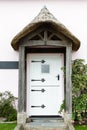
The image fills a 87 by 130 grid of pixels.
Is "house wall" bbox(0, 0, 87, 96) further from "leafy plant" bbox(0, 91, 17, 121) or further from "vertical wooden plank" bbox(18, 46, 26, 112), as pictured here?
"vertical wooden plank" bbox(18, 46, 26, 112)

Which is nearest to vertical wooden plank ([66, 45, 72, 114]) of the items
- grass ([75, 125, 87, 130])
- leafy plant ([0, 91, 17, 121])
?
grass ([75, 125, 87, 130])

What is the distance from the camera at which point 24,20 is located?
38.9 feet

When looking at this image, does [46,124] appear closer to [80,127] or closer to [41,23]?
[80,127]

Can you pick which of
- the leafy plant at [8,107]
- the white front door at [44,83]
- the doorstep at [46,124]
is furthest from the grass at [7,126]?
the white front door at [44,83]

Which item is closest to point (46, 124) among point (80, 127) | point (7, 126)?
point (80, 127)

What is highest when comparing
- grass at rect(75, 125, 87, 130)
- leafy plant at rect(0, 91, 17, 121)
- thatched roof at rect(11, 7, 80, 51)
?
thatched roof at rect(11, 7, 80, 51)

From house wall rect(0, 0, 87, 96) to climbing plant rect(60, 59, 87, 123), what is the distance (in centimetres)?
69

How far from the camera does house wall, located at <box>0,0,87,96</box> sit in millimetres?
11750

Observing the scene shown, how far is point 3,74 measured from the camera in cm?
1175

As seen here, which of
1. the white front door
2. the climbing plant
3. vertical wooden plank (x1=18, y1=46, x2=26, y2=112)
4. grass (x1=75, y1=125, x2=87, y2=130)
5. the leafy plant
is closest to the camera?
grass (x1=75, y1=125, x2=87, y2=130)

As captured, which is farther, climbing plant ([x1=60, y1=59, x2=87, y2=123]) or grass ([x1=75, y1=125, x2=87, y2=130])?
climbing plant ([x1=60, y1=59, x2=87, y2=123])

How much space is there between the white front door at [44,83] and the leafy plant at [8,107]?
0.54 m

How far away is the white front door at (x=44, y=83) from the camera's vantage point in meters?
11.7

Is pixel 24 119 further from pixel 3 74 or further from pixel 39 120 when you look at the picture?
pixel 3 74
